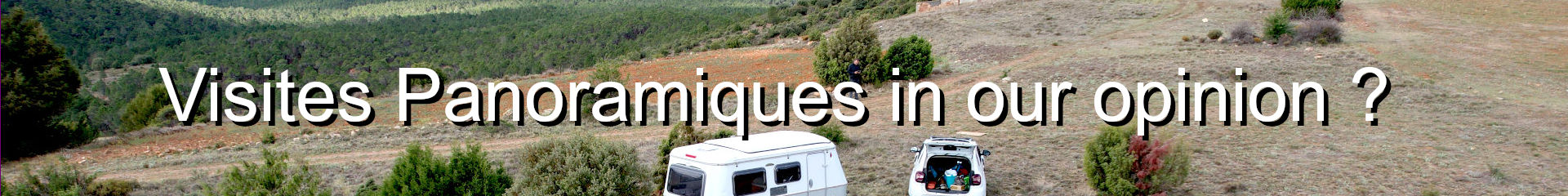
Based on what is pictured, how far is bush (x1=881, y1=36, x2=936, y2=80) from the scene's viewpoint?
23.7 metres

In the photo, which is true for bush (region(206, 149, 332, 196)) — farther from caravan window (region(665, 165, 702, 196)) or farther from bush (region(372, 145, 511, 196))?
caravan window (region(665, 165, 702, 196))

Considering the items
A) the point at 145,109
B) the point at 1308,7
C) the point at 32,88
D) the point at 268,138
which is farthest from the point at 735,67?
the point at 1308,7

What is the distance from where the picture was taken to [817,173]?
9797mm

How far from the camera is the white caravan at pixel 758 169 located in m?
9.22

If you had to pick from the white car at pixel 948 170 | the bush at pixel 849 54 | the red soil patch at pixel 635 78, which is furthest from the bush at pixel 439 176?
the bush at pixel 849 54

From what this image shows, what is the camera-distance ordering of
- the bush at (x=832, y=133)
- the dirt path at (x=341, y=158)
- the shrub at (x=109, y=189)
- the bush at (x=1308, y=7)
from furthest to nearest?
the bush at (x=1308, y=7), the dirt path at (x=341, y=158), the bush at (x=832, y=133), the shrub at (x=109, y=189)

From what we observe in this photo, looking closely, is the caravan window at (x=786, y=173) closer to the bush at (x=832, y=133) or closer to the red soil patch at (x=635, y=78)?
the bush at (x=832, y=133)

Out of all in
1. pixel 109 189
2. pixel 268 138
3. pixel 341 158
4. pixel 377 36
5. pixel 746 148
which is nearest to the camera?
pixel 746 148

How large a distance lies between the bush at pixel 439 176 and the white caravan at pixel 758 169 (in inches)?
85.2

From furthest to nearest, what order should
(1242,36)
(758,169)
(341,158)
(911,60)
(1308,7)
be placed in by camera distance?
(1308,7), (1242,36), (911,60), (341,158), (758,169)

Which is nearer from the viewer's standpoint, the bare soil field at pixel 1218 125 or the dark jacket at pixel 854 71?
the bare soil field at pixel 1218 125

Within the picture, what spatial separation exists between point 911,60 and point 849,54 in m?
1.63

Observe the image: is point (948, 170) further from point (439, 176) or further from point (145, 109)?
point (145, 109)

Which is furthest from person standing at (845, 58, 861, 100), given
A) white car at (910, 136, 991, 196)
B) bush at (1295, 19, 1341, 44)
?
bush at (1295, 19, 1341, 44)
